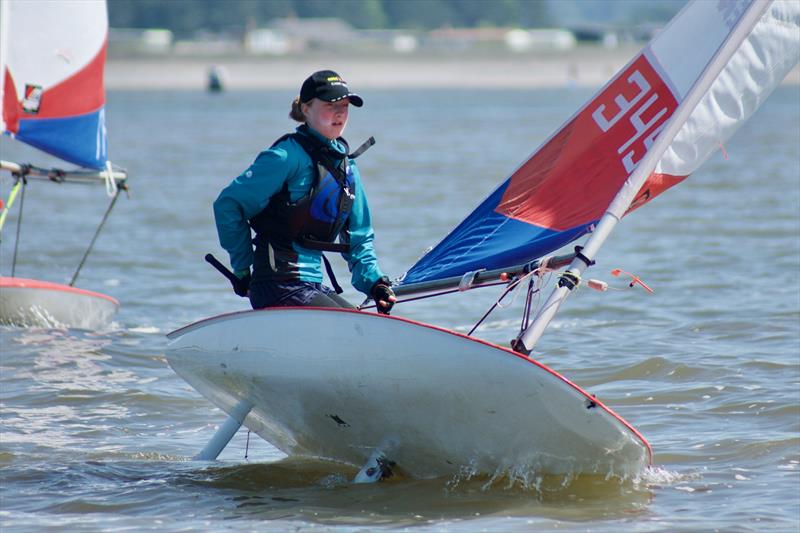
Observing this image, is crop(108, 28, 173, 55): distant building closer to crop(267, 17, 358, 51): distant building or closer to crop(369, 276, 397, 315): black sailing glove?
crop(267, 17, 358, 51): distant building

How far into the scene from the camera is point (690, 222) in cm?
1421

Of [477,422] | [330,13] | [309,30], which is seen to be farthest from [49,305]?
[330,13]

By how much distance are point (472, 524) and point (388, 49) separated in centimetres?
8628

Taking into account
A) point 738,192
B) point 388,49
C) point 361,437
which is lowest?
point 361,437

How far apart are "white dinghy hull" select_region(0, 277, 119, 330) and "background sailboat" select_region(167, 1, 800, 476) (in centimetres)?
339

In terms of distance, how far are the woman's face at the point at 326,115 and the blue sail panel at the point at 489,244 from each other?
27.9 inches

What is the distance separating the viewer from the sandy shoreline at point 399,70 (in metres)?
80.1

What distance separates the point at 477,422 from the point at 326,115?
124 cm

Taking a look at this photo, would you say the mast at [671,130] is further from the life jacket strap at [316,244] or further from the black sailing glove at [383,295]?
the life jacket strap at [316,244]

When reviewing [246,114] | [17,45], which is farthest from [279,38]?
[17,45]

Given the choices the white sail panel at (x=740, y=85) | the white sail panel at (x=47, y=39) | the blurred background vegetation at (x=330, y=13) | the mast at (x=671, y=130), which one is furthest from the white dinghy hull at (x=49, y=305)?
the blurred background vegetation at (x=330, y=13)

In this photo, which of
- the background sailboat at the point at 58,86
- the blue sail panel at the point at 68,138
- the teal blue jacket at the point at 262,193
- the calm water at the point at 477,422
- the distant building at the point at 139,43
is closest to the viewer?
the teal blue jacket at the point at 262,193

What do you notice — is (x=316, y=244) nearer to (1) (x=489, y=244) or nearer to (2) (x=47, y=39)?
(1) (x=489, y=244)

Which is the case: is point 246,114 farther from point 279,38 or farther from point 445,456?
point 279,38
